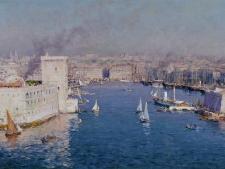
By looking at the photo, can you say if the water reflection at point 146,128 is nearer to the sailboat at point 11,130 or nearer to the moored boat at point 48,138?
the moored boat at point 48,138

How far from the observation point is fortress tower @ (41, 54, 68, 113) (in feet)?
97.5

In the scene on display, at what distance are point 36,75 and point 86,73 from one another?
43726 mm

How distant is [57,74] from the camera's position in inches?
1171

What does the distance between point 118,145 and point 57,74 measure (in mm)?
11558

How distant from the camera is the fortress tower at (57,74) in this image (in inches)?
1169

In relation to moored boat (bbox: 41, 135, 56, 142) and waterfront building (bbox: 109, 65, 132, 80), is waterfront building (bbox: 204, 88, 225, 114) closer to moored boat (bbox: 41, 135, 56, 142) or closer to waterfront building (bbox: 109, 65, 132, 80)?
moored boat (bbox: 41, 135, 56, 142)

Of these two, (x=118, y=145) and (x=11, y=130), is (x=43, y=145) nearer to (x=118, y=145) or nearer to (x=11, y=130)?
(x=11, y=130)

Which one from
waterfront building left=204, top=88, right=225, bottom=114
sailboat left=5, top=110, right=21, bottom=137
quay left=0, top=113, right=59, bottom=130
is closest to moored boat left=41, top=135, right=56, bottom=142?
sailboat left=5, top=110, right=21, bottom=137

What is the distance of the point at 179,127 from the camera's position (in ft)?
81.4

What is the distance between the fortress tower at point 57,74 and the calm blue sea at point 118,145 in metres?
2.57

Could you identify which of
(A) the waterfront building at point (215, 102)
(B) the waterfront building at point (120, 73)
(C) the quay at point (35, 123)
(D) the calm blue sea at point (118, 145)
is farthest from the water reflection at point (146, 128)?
(B) the waterfront building at point (120, 73)

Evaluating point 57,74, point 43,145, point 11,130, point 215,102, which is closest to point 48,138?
point 43,145

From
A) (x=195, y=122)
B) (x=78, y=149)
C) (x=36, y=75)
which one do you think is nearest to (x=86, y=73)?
(x=36, y=75)

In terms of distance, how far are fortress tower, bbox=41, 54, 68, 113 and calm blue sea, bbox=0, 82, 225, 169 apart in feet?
8.44
